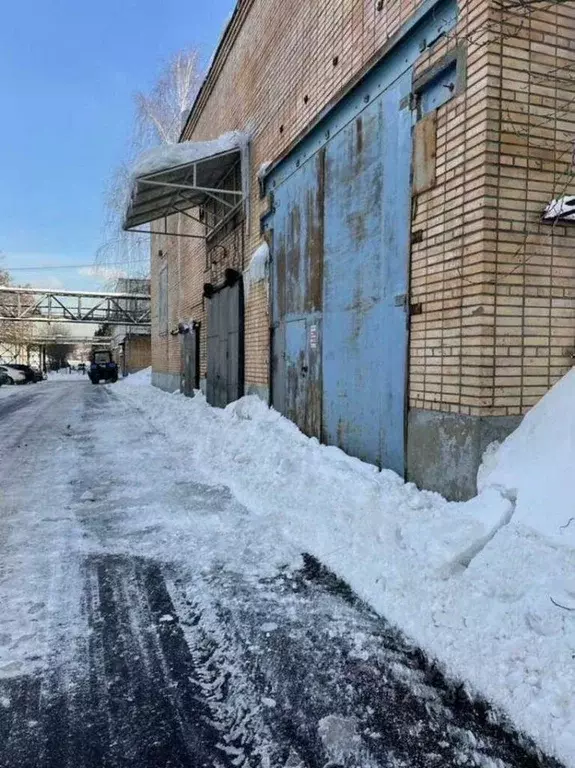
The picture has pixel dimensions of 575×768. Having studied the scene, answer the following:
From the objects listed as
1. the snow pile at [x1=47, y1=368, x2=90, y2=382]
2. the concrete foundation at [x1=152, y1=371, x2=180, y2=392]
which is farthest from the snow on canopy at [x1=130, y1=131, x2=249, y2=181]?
the snow pile at [x1=47, y1=368, x2=90, y2=382]

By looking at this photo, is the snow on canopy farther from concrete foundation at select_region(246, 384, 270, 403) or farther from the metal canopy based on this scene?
concrete foundation at select_region(246, 384, 270, 403)

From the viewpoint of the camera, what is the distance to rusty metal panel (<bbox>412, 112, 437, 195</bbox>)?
188 inches

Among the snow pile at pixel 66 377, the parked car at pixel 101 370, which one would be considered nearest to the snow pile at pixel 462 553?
the parked car at pixel 101 370

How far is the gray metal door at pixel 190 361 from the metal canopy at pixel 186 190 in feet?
10.8

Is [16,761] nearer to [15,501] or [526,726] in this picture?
[526,726]

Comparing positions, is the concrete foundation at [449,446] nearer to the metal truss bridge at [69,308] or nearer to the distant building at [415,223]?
the distant building at [415,223]

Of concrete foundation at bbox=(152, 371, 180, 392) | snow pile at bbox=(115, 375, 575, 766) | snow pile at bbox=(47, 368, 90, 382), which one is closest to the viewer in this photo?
snow pile at bbox=(115, 375, 575, 766)

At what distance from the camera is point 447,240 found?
462 cm

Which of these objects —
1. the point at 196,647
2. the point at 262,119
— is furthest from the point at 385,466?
the point at 262,119

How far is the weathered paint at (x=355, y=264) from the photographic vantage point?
5.31 metres

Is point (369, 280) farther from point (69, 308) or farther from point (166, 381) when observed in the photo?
point (69, 308)

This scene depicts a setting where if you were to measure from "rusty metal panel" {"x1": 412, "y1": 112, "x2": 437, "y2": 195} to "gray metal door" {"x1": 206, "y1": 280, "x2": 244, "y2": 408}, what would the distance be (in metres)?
6.33

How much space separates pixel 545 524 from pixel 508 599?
67 centimetres

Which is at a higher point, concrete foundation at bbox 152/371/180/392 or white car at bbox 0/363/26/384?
concrete foundation at bbox 152/371/180/392
